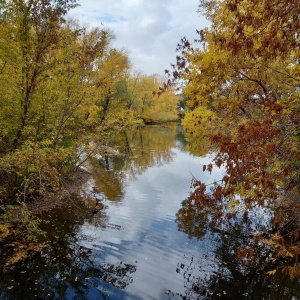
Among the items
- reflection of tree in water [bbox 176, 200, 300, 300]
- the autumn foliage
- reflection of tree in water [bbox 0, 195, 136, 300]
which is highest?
the autumn foliage

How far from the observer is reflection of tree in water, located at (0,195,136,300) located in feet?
24.3

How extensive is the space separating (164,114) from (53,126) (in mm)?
56309

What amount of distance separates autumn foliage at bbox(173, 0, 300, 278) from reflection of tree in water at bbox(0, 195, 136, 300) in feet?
11.9

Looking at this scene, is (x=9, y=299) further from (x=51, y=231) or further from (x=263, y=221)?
(x=263, y=221)

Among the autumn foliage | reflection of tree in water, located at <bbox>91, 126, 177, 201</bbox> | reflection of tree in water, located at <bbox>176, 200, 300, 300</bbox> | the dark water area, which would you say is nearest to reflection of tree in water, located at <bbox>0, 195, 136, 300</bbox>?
the dark water area

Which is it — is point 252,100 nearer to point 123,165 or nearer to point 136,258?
point 136,258

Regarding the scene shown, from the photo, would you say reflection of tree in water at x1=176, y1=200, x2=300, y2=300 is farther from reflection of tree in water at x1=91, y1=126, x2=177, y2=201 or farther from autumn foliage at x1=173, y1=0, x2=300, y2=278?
reflection of tree in water at x1=91, y1=126, x2=177, y2=201

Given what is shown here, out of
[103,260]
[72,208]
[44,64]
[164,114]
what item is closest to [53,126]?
[44,64]

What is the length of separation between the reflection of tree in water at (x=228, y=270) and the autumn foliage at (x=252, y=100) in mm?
725

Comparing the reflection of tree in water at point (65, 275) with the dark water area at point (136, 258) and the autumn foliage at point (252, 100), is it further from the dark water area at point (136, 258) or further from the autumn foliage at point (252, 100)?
the autumn foliage at point (252, 100)

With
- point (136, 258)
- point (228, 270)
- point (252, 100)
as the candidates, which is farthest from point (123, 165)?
point (228, 270)

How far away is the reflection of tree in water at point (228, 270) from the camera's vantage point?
793 centimetres

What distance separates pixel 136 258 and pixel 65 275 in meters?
2.39

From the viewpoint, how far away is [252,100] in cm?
1036
